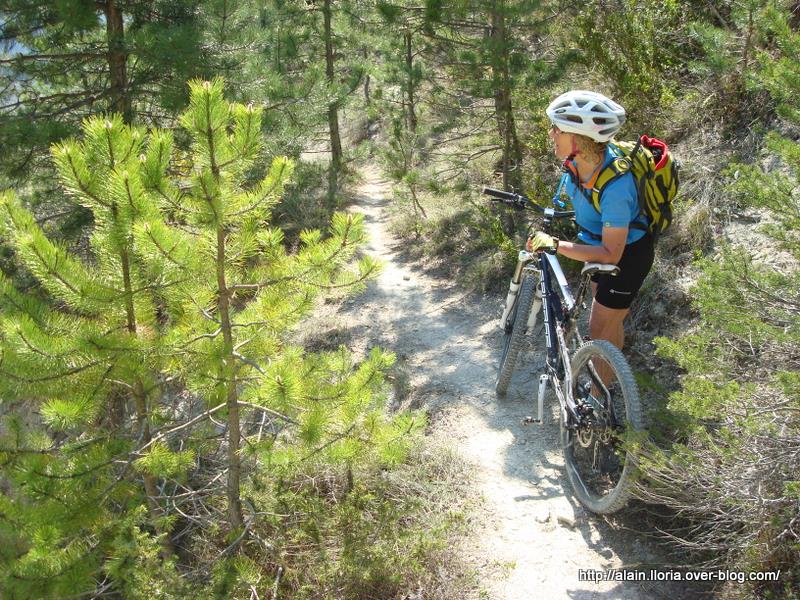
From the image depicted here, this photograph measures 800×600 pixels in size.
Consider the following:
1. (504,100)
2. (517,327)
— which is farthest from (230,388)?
(504,100)

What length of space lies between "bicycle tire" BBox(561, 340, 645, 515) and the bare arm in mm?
512

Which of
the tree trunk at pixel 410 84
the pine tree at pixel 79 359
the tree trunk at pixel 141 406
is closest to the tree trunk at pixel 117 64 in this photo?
the tree trunk at pixel 410 84

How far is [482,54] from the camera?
7.23 m

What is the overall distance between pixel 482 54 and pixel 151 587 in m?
6.48

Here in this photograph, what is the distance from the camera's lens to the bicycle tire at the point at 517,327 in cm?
491

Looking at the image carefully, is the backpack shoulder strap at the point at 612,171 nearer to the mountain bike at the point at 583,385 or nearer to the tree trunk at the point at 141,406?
the mountain bike at the point at 583,385

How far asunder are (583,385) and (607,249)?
943mm

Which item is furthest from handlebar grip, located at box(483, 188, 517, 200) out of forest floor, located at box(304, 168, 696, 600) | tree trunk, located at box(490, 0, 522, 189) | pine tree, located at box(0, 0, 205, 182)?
pine tree, located at box(0, 0, 205, 182)

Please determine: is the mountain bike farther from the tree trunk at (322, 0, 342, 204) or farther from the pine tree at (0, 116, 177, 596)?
the tree trunk at (322, 0, 342, 204)

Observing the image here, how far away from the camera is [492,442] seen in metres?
4.82

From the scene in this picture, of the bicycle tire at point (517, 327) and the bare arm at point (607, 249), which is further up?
the bare arm at point (607, 249)

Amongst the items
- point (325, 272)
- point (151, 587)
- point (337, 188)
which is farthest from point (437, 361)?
point (337, 188)

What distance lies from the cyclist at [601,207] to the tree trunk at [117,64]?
4944 millimetres

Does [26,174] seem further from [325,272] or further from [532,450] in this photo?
[532,450]
